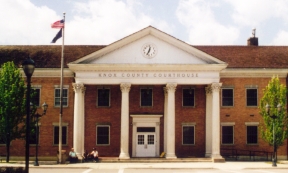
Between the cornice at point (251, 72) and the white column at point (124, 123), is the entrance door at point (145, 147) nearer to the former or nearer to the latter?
the white column at point (124, 123)

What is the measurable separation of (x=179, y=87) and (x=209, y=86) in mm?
3060

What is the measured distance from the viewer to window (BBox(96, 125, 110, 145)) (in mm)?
40375

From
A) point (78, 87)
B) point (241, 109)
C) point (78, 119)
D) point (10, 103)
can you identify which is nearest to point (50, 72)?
point (78, 87)

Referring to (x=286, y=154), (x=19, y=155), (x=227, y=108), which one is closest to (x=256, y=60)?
(x=227, y=108)

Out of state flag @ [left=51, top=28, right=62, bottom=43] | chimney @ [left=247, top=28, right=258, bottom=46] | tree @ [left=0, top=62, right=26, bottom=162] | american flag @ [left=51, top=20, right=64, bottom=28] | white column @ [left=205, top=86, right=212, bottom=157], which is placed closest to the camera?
american flag @ [left=51, top=20, right=64, bottom=28]

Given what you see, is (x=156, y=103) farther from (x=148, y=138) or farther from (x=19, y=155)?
(x=19, y=155)

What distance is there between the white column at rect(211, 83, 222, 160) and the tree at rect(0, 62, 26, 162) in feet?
50.0

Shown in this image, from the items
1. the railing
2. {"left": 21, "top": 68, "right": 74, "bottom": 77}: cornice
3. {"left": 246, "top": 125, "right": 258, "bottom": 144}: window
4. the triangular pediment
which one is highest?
the triangular pediment

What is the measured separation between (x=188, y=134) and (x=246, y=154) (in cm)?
539

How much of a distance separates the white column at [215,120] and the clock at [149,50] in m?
5.51

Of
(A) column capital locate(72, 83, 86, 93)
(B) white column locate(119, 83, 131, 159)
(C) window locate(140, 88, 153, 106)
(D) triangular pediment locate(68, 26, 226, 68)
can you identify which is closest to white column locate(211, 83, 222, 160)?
(D) triangular pediment locate(68, 26, 226, 68)

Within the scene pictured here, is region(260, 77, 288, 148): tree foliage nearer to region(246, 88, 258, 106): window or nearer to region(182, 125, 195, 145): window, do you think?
region(246, 88, 258, 106): window

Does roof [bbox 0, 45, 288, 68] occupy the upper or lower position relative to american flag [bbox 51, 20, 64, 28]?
lower

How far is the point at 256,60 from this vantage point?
4212 centimetres
